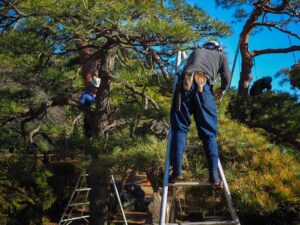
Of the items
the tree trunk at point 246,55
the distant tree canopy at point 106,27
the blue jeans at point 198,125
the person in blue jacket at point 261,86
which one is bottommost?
the blue jeans at point 198,125

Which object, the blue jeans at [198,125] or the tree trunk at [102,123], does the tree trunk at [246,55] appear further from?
the blue jeans at [198,125]

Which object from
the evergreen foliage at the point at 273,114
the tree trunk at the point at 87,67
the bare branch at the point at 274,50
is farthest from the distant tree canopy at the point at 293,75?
the tree trunk at the point at 87,67

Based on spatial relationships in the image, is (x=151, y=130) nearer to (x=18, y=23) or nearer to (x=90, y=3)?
(x=90, y=3)

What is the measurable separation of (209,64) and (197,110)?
311 millimetres

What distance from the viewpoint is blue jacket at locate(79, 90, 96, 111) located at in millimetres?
3615

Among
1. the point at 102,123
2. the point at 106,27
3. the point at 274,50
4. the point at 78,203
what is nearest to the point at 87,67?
the point at 102,123

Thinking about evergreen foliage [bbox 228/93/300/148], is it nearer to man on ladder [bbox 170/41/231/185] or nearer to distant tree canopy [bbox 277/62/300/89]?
distant tree canopy [bbox 277/62/300/89]

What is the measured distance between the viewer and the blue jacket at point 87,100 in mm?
3615

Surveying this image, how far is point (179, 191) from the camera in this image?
3.25 metres

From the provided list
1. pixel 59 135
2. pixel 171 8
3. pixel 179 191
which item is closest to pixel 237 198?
pixel 179 191

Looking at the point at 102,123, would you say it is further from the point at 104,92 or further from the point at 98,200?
the point at 98,200

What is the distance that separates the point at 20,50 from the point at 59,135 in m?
1.08

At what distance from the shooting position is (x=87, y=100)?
3.65 m

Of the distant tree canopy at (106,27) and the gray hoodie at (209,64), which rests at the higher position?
the distant tree canopy at (106,27)
